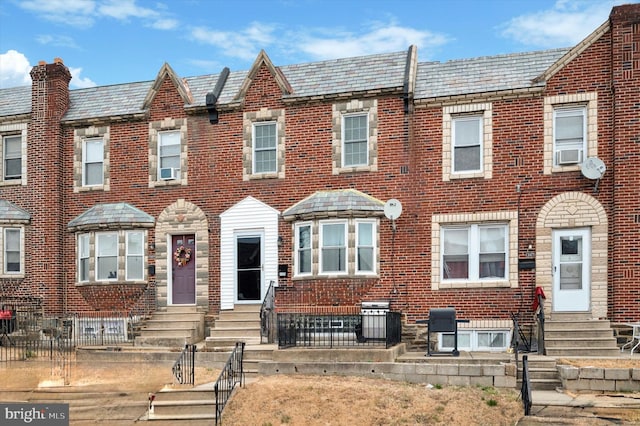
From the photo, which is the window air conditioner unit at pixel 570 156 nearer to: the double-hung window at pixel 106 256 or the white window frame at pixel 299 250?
the white window frame at pixel 299 250

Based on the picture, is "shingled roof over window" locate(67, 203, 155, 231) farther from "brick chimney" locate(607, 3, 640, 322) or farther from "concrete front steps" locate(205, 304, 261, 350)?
"brick chimney" locate(607, 3, 640, 322)

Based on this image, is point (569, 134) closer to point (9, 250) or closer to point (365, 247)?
point (365, 247)

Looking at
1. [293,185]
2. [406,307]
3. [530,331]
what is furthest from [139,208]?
[530,331]

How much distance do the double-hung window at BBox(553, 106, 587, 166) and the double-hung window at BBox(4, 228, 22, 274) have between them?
53.3ft

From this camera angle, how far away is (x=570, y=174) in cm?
1859

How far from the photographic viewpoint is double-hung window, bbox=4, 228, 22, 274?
23.0m

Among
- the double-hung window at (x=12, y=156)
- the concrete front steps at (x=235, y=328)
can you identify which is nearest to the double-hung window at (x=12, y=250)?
the double-hung window at (x=12, y=156)

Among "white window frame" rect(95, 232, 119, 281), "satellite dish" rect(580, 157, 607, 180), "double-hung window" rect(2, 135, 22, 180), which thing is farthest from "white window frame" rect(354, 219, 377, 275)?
"double-hung window" rect(2, 135, 22, 180)

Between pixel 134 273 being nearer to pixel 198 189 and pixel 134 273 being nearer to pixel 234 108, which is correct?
pixel 198 189

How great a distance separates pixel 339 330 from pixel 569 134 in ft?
25.6

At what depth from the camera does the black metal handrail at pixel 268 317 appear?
1922 centimetres

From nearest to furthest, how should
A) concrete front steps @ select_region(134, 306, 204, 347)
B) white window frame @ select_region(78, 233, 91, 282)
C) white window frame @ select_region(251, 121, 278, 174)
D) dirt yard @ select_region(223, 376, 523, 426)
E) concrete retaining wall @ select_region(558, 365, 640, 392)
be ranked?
1. dirt yard @ select_region(223, 376, 523, 426)
2. concrete retaining wall @ select_region(558, 365, 640, 392)
3. concrete front steps @ select_region(134, 306, 204, 347)
4. white window frame @ select_region(251, 121, 278, 174)
5. white window frame @ select_region(78, 233, 91, 282)

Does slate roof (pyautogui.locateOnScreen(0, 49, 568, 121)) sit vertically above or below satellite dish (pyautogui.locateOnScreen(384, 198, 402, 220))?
above

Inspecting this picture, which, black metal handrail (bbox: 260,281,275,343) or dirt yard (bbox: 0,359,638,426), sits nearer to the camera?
dirt yard (bbox: 0,359,638,426)
